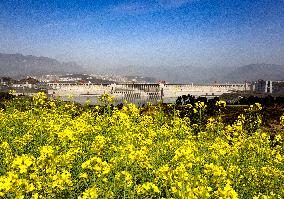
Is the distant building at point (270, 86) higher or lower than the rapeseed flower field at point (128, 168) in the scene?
lower

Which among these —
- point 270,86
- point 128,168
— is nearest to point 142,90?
point 270,86

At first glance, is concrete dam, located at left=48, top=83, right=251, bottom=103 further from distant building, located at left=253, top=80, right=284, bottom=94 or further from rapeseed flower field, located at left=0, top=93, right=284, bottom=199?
rapeseed flower field, located at left=0, top=93, right=284, bottom=199

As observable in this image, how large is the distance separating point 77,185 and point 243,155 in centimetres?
476

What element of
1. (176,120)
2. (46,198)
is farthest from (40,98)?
(46,198)

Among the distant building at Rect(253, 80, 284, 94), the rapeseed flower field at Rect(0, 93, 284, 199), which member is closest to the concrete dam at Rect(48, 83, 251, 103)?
the distant building at Rect(253, 80, 284, 94)

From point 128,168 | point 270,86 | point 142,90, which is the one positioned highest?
point 128,168

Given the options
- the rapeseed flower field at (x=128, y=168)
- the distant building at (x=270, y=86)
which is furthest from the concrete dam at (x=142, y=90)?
the rapeseed flower field at (x=128, y=168)

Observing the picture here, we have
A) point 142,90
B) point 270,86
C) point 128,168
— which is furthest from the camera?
point 270,86

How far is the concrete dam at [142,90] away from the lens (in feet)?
220

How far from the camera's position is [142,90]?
2790 inches

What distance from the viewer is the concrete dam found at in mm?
67125

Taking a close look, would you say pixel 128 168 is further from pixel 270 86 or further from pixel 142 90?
pixel 270 86

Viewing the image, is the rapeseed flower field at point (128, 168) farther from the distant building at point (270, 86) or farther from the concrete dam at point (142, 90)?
the distant building at point (270, 86)

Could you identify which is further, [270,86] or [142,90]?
[270,86]
